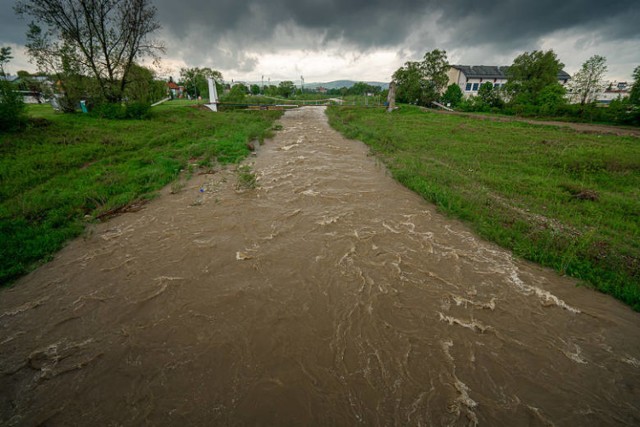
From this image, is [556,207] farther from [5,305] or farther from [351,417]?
[5,305]

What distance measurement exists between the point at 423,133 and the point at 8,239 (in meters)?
20.0

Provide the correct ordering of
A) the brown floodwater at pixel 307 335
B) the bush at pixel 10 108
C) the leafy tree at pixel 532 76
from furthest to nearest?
the leafy tree at pixel 532 76 < the bush at pixel 10 108 < the brown floodwater at pixel 307 335

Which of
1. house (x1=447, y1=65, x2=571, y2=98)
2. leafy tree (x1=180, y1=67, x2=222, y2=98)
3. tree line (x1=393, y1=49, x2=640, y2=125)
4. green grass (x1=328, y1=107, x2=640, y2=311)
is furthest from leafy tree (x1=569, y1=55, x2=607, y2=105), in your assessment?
leafy tree (x1=180, y1=67, x2=222, y2=98)

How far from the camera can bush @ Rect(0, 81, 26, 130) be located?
1170cm

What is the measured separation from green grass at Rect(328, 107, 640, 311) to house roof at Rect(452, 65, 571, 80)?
152 feet

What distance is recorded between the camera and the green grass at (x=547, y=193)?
5152 mm

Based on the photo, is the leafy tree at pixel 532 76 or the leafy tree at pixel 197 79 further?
the leafy tree at pixel 197 79

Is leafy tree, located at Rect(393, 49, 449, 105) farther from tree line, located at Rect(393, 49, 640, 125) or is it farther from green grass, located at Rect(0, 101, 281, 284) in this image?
green grass, located at Rect(0, 101, 281, 284)

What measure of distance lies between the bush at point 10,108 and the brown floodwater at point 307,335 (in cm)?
1164

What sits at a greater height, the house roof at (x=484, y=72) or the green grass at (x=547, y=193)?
the house roof at (x=484, y=72)

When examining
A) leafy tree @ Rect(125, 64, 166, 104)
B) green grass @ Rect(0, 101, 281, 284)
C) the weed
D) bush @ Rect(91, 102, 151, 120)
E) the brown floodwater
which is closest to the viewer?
the brown floodwater

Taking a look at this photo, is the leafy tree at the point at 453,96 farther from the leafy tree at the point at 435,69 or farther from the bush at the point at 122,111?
the bush at the point at 122,111

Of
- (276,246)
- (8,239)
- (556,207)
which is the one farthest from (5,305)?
(556,207)

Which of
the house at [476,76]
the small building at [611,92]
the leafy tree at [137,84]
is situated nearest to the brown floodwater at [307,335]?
the leafy tree at [137,84]
